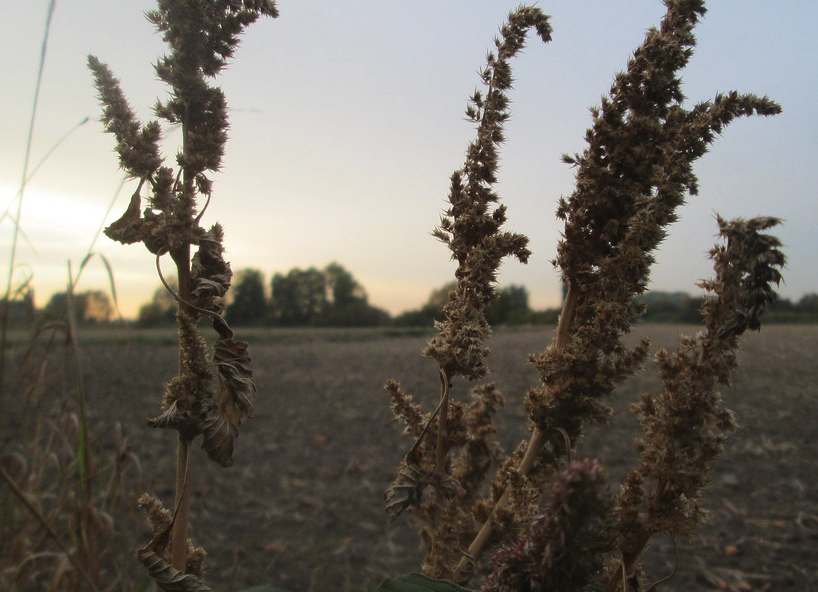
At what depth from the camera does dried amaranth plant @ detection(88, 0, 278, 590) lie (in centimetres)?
70

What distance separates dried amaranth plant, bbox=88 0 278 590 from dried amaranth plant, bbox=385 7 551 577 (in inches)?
9.5

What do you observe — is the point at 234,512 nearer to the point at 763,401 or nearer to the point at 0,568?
the point at 0,568

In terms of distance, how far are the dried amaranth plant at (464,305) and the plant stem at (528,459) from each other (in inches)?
1.6

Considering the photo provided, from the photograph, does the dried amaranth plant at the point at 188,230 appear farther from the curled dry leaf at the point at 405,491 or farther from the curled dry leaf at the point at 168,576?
the curled dry leaf at the point at 405,491

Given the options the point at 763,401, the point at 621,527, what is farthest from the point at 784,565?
the point at 621,527

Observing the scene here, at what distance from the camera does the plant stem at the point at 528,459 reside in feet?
2.50

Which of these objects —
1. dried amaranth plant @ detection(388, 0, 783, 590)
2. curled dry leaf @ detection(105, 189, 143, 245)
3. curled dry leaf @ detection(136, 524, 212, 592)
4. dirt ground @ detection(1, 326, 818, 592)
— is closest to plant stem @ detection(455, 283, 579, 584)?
dried amaranth plant @ detection(388, 0, 783, 590)

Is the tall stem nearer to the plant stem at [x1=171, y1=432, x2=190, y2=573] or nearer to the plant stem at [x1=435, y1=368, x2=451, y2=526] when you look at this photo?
the plant stem at [x1=171, y1=432, x2=190, y2=573]

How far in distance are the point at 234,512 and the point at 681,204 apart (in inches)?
207

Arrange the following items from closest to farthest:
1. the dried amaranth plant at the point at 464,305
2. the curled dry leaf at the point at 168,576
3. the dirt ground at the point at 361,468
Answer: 1. the curled dry leaf at the point at 168,576
2. the dried amaranth plant at the point at 464,305
3. the dirt ground at the point at 361,468

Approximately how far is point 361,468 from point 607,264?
18.6 feet

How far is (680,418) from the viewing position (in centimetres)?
69

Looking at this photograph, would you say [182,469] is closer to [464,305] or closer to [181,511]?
[181,511]

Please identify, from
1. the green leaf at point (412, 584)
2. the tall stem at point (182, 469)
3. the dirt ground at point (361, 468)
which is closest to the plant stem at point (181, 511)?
the tall stem at point (182, 469)
